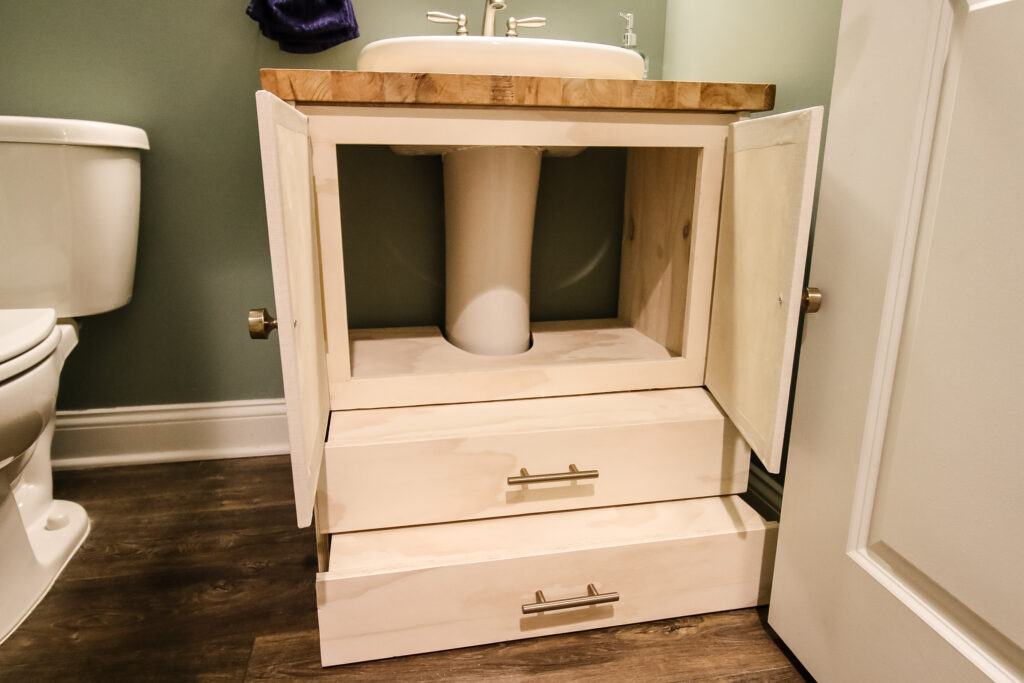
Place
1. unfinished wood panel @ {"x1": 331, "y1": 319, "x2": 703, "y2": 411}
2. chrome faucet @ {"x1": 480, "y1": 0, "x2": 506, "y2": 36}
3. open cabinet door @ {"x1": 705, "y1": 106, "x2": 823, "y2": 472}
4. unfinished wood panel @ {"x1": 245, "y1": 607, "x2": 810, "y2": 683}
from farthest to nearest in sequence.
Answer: chrome faucet @ {"x1": 480, "y1": 0, "x2": 506, "y2": 36}
unfinished wood panel @ {"x1": 331, "y1": 319, "x2": 703, "y2": 411}
unfinished wood panel @ {"x1": 245, "y1": 607, "x2": 810, "y2": 683}
open cabinet door @ {"x1": 705, "y1": 106, "x2": 823, "y2": 472}

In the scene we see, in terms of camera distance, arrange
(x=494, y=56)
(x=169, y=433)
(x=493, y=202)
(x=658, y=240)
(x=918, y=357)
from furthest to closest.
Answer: (x=169, y=433)
(x=658, y=240)
(x=493, y=202)
(x=494, y=56)
(x=918, y=357)

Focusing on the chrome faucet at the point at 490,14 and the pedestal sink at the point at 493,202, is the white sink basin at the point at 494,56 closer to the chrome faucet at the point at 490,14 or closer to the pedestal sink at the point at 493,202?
the pedestal sink at the point at 493,202

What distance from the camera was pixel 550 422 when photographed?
860 millimetres

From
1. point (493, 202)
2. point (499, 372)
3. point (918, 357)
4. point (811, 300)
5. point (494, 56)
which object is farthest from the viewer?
point (493, 202)

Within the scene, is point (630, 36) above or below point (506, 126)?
above

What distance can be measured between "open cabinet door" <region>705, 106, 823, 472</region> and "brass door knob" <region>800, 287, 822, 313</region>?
0.11ft

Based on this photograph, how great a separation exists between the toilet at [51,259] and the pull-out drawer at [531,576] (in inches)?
18.8

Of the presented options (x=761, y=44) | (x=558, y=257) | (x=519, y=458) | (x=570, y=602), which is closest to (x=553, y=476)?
(x=519, y=458)

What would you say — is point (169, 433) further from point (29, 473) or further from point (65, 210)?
point (65, 210)

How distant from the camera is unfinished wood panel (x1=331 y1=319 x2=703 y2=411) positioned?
2.91ft

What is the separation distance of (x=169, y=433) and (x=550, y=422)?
91cm

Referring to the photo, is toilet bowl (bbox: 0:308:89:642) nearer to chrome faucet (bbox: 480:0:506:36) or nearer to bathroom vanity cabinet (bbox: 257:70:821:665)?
bathroom vanity cabinet (bbox: 257:70:821:665)

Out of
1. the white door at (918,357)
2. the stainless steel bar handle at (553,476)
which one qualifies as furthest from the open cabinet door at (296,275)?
the white door at (918,357)

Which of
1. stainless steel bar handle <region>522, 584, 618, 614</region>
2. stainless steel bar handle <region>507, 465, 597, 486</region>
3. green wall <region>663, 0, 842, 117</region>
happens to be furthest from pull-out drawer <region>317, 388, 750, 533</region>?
green wall <region>663, 0, 842, 117</region>
